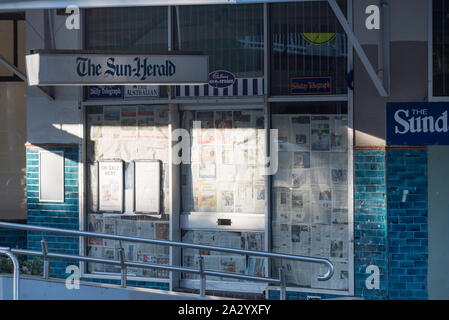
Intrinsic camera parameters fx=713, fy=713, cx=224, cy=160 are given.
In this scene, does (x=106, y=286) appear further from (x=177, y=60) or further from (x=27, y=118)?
(x=27, y=118)

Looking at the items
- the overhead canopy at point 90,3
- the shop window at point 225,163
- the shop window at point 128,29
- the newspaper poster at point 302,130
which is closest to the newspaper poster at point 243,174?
the shop window at point 225,163

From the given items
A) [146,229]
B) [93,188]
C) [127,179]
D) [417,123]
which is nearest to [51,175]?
[93,188]

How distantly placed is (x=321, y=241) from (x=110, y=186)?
10.4ft

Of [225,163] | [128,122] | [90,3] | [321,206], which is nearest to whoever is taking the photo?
[90,3]

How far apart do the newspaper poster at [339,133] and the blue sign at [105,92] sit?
3.12m

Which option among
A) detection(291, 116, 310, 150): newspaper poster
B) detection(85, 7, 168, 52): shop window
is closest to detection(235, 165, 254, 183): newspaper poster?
detection(291, 116, 310, 150): newspaper poster

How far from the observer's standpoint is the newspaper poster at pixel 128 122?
10.4 metres

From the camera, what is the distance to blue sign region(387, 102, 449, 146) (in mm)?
9164

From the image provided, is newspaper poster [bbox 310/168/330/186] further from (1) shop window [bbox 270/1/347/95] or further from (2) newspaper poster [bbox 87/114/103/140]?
(2) newspaper poster [bbox 87/114/103/140]

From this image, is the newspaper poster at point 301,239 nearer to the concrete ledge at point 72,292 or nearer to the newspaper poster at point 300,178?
the newspaper poster at point 300,178

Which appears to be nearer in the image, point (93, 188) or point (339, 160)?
point (339, 160)

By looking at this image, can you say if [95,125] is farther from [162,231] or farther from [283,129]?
[283,129]

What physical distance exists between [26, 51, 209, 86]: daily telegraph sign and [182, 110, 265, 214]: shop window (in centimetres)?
172

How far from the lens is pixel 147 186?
10.3m
